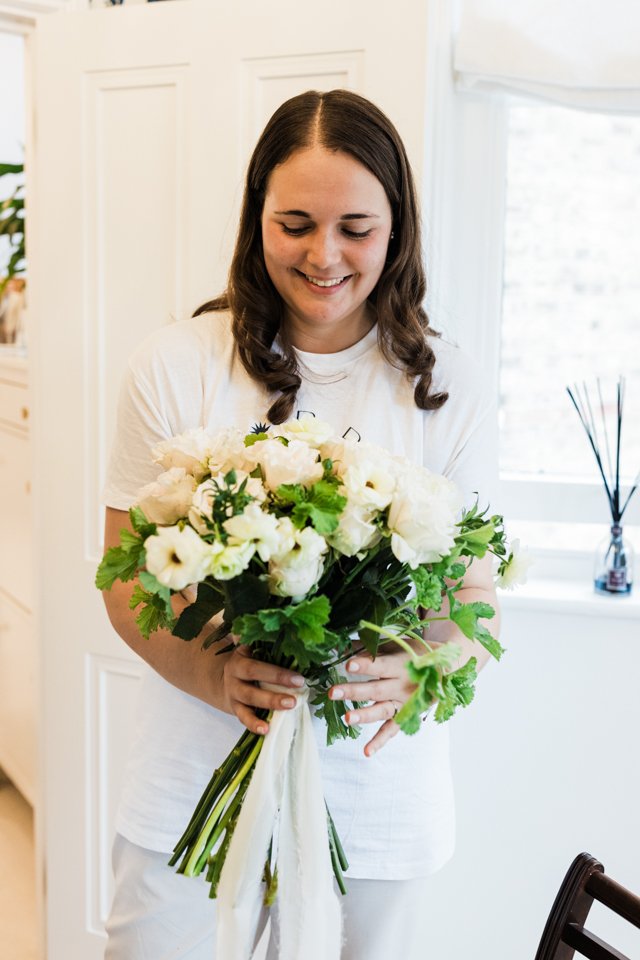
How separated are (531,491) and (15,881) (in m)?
1.82

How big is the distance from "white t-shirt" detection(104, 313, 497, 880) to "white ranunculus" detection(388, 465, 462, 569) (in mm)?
412

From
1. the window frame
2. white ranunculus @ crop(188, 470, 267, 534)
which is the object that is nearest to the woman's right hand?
white ranunculus @ crop(188, 470, 267, 534)

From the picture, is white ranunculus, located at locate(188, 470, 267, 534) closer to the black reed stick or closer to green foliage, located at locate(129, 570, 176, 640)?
green foliage, located at locate(129, 570, 176, 640)

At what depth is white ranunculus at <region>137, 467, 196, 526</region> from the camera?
111cm

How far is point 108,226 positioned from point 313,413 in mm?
914

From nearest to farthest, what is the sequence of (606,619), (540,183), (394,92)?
(394,92)
(606,619)
(540,183)

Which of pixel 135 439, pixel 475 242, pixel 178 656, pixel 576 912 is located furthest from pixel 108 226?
pixel 576 912

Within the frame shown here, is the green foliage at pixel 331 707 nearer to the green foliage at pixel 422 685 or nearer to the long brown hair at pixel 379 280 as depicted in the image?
the green foliage at pixel 422 685

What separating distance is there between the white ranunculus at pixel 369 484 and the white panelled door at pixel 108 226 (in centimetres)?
94

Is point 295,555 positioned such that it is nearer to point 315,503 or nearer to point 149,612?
point 315,503

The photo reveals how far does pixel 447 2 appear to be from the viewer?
77.6 inches

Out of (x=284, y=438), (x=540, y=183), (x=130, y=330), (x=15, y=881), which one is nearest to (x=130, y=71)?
(x=130, y=330)

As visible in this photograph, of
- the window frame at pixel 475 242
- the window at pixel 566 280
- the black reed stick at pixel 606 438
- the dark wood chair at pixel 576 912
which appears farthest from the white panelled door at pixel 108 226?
the dark wood chair at pixel 576 912

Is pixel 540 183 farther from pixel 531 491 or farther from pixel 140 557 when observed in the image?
pixel 140 557
